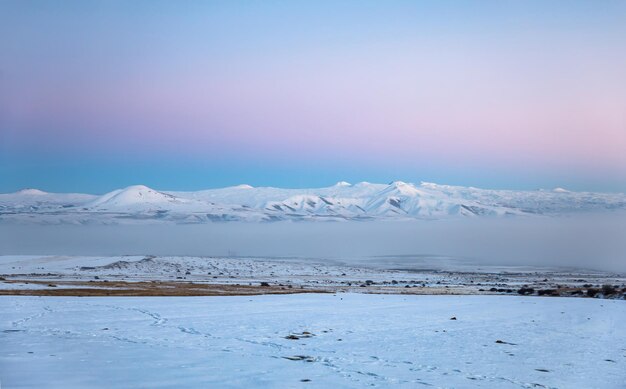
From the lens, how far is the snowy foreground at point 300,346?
10.9 meters

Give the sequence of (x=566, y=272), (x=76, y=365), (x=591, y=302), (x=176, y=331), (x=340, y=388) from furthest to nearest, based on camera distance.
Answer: (x=566, y=272) → (x=591, y=302) → (x=176, y=331) → (x=76, y=365) → (x=340, y=388)

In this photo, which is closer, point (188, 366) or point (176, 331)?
point (188, 366)

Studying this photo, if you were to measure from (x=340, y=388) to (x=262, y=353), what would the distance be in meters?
3.26

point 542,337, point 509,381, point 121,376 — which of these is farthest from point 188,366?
point 542,337

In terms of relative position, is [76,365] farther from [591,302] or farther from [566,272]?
[566,272]

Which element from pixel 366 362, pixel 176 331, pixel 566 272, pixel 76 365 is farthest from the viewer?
pixel 566 272

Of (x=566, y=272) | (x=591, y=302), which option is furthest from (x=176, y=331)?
(x=566, y=272)

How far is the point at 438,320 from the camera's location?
778 inches

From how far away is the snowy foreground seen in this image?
1088cm

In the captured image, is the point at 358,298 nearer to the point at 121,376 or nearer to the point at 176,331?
the point at 176,331

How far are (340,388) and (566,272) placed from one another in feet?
242

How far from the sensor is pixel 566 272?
3024 inches

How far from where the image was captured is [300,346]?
14133 millimetres

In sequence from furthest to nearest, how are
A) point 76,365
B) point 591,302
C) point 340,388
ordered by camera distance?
point 591,302 → point 76,365 → point 340,388
